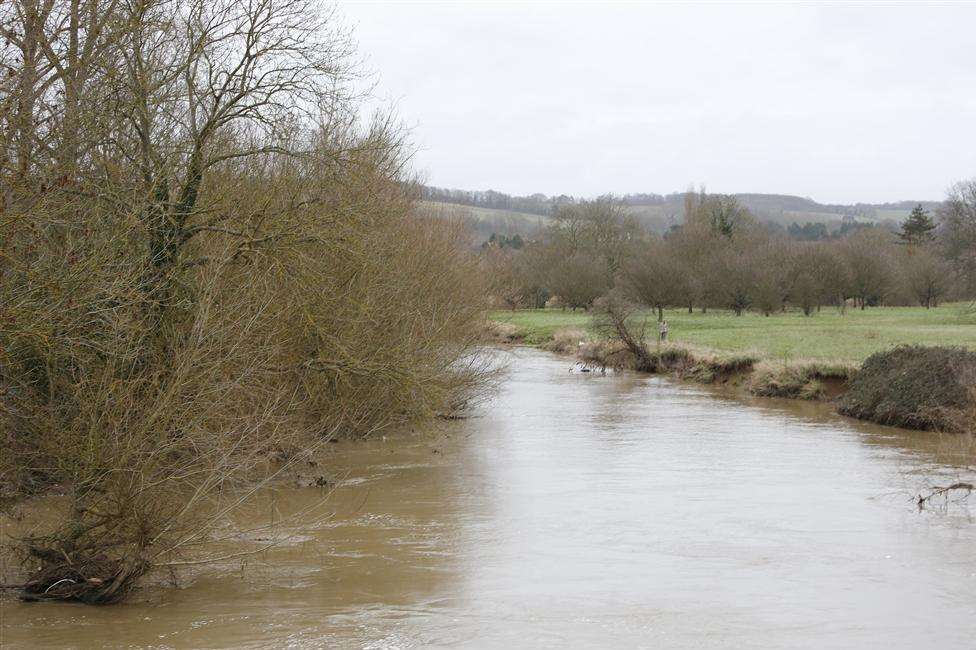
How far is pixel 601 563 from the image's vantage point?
13594mm

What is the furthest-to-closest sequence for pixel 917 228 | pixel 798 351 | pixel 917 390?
pixel 917 228
pixel 798 351
pixel 917 390

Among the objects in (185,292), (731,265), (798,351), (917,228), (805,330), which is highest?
(917,228)

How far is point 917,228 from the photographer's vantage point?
92938mm

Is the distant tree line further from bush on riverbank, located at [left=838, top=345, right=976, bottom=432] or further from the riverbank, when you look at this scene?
bush on riverbank, located at [left=838, top=345, right=976, bottom=432]

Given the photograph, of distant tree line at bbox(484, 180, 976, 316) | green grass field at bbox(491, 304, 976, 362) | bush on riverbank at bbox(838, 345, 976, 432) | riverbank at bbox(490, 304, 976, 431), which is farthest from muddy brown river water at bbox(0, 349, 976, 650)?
distant tree line at bbox(484, 180, 976, 316)

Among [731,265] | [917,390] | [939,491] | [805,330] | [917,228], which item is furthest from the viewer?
[917,228]

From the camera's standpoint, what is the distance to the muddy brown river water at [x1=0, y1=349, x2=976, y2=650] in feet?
35.2

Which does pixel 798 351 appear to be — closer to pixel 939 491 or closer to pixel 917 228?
pixel 939 491

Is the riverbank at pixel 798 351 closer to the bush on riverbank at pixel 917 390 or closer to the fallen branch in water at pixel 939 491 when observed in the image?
the bush on riverbank at pixel 917 390

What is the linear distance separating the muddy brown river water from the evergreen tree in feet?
242

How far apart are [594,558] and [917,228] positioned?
291ft

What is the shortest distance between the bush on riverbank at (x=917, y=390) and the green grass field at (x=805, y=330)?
12.8ft

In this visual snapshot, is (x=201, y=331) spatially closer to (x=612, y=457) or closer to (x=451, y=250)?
(x=612, y=457)

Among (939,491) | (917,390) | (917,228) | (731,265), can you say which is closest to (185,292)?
(939,491)
